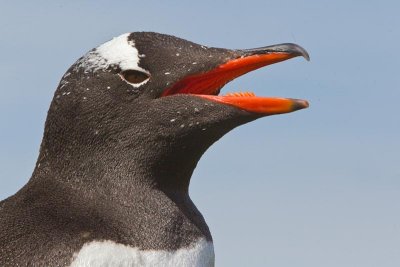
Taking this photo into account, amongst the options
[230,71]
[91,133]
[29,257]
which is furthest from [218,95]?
[29,257]

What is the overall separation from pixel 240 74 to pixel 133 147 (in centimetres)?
79

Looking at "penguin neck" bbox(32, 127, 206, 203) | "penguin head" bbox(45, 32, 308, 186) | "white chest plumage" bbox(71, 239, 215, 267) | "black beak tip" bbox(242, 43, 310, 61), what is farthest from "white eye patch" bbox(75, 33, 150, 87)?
"white chest plumage" bbox(71, 239, 215, 267)

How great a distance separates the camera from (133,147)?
839cm

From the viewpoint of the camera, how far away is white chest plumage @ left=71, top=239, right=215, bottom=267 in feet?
26.1

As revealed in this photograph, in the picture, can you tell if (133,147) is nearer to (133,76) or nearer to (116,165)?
(116,165)

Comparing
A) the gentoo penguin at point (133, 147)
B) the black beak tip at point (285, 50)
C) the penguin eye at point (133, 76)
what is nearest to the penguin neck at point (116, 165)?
the gentoo penguin at point (133, 147)

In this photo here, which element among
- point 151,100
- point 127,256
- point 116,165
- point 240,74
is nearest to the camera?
point 127,256

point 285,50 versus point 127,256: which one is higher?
point 285,50

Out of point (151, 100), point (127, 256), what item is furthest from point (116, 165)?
point (127, 256)

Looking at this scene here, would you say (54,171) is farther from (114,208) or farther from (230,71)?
(230,71)

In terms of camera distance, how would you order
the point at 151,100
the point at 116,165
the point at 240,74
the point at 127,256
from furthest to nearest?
the point at 240,74 → the point at 151,100 → the point at 116,165 → the point at 127,256

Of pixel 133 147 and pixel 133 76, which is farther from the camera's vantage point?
pixel 133 76

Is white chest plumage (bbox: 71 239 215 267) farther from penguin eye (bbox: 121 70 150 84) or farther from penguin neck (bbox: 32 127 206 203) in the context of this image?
penguin eye (bbox: 121 70 150 84)

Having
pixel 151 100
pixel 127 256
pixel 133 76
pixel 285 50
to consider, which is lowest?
pixel 127 256
